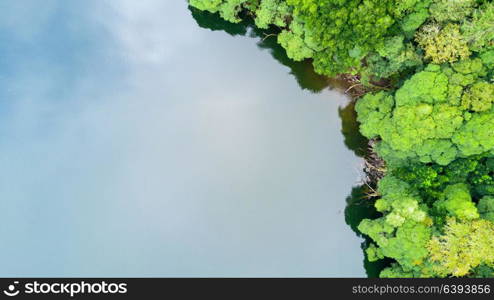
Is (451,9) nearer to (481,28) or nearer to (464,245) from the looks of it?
(481,28)

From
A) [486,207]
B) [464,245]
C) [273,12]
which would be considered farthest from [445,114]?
[273,12]

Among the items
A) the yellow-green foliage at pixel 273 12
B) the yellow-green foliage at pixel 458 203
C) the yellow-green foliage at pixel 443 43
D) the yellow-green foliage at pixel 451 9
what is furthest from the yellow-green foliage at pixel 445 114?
the yellow-green foliage at pixel 273 12

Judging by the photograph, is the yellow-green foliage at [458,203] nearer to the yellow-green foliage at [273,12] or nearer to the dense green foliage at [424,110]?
the dense green foliage at [424,110]

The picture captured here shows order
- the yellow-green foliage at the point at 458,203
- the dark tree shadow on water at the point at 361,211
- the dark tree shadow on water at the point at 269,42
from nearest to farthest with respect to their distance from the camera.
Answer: the yellow-green foliage at the point at 458,203 < the dark tree shadow on water at the point at 361,211 < the dark tree shadow on water at the point at 269,42

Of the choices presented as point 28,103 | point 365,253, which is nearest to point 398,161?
point 365,253

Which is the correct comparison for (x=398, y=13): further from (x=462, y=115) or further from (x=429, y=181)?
(x=429, y=181)

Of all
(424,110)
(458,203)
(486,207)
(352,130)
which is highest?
(352,130)

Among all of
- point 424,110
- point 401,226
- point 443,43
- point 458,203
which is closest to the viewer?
point 443,43
